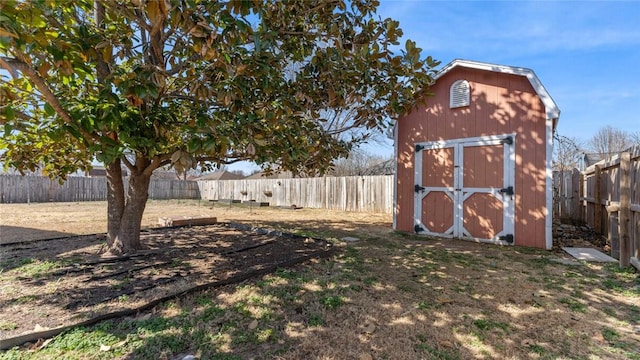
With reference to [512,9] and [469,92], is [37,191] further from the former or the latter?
[512,9]

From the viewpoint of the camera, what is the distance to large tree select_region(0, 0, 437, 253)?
2.31 metres

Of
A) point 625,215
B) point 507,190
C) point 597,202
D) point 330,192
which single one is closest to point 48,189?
point 330,192

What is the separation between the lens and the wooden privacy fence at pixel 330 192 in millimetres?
12391

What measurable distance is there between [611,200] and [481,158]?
2300mm

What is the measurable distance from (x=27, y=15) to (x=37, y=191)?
764 inches

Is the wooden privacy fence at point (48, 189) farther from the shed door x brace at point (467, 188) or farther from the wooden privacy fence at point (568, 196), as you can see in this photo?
the wooden privacy fence at point (568, 196)

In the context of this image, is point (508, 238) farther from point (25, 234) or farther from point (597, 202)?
point (25, 234)

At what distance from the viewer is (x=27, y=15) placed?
1.93 m

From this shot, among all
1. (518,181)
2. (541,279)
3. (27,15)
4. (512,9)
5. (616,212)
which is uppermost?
(512,9)

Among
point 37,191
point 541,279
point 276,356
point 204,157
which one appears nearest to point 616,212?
point 541,279

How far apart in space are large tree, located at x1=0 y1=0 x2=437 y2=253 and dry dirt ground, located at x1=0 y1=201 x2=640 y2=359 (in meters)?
1.22

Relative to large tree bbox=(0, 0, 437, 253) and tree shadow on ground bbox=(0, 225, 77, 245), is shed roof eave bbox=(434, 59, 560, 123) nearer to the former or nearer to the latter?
large tree bbox=(0, 0, 437, 253)

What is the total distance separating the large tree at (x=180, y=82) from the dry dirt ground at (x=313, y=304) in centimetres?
122

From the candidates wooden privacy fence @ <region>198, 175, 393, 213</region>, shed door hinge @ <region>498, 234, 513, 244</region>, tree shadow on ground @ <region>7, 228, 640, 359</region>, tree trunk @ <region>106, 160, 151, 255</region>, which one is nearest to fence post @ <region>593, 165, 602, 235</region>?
shed door hinge @ <region>498, 234, 513, 244</region>
